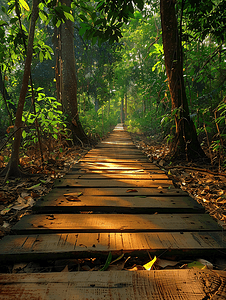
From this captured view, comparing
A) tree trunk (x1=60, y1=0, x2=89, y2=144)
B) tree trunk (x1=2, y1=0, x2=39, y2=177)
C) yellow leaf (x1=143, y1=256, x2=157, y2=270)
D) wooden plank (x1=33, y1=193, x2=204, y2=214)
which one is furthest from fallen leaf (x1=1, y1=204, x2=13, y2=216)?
tree trunk (x1=60, y1=0, x2=89, y2=144)

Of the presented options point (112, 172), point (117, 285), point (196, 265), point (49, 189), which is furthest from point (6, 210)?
point (196, 265)

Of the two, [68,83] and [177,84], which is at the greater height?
[68,83]

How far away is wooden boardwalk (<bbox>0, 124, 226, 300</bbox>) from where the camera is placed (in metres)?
0.95

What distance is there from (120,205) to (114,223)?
346mm

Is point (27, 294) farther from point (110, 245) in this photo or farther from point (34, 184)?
point (34, 184)

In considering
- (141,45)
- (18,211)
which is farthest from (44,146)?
(141,45)

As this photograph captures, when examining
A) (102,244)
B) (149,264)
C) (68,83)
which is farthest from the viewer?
(68,83)

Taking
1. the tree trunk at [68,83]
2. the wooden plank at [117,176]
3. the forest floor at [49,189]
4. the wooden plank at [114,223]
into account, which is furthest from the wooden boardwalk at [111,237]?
the tree trunk at [68,83]

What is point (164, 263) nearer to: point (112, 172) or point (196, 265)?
point (196, 265)

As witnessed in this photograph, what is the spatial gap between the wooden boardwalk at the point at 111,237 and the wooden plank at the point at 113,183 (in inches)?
0.6

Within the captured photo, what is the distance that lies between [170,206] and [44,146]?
325 cm

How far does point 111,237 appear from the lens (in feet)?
4.63

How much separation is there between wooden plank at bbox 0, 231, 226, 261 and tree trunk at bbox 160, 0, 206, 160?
2786 millimetres

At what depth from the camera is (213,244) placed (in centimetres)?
134
